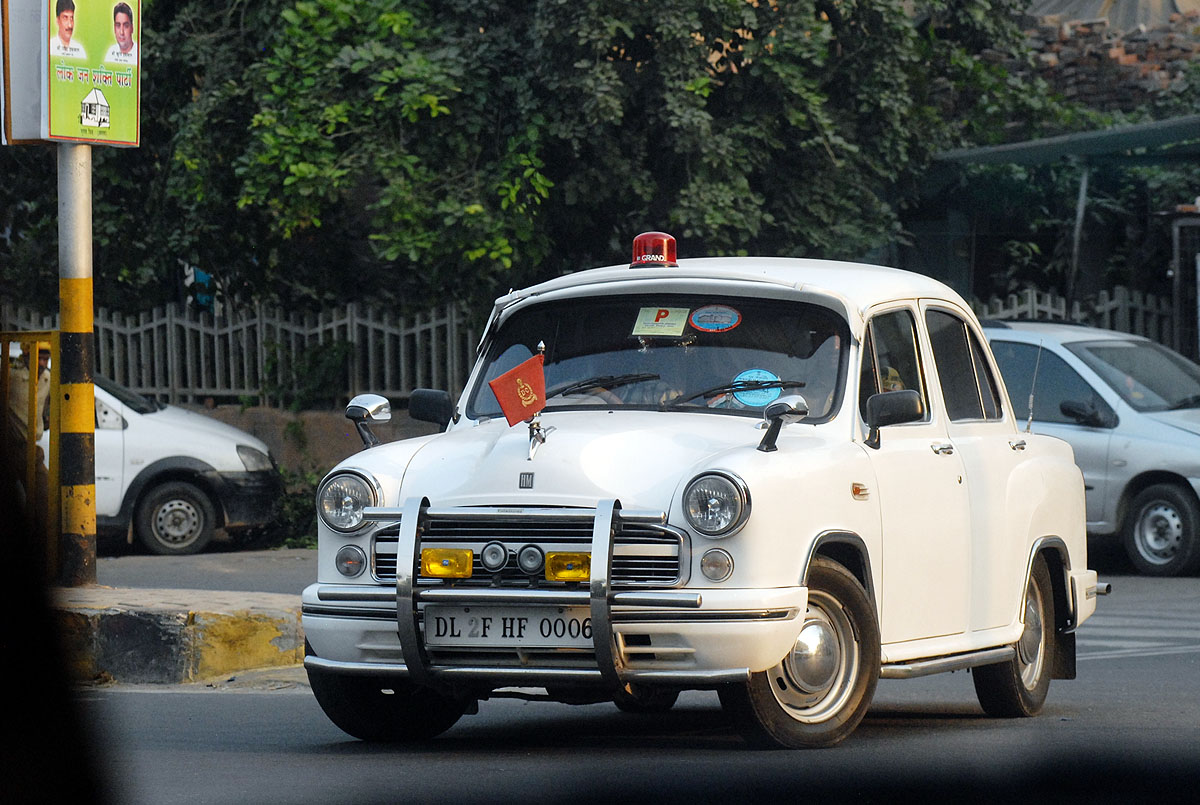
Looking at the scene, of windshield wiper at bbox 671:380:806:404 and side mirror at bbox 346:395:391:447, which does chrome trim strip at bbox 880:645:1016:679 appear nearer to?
windshield wiper at bbox 671:380:806:404

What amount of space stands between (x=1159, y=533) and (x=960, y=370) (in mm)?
6555

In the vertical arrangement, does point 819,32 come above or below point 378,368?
above

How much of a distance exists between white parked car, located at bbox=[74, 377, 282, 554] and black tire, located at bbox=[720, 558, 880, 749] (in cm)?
1029

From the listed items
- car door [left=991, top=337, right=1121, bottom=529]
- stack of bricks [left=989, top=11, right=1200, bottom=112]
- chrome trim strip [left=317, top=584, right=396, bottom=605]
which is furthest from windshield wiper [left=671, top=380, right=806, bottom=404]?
stack of bricks [left=989, top=11, right=1200, bottom=112]

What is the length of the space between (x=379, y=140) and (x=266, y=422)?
4.26 meters

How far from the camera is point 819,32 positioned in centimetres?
1689

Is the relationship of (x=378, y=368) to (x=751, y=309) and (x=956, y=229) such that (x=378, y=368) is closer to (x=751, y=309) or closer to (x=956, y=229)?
(x=956, y=229)

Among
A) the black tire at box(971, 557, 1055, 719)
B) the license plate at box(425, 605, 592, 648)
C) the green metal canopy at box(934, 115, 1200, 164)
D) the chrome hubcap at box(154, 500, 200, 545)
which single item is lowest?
the chrome hubcap at box(154, 500, 200, 545)

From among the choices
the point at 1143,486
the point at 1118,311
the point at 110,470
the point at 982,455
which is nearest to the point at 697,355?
the point at 982,455

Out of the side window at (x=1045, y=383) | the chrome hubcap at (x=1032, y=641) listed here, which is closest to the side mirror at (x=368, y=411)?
the chrome hubcap at (x=1032, y=641)

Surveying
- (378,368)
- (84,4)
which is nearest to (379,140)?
(378,368)

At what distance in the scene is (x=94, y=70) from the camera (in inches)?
401

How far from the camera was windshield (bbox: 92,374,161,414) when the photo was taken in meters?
16.2

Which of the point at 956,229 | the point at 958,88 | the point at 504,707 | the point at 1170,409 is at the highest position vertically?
the point at 958,88
